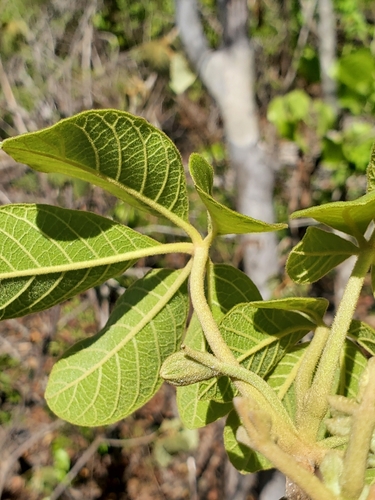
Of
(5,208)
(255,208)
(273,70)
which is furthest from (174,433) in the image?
(273,70)

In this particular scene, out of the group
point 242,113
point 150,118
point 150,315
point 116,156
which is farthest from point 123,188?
point 150,118

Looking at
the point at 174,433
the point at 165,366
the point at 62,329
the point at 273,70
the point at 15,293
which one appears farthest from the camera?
the point at 273,70

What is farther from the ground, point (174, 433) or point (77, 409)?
point (77, 409)

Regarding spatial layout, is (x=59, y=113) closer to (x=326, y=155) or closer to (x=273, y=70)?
(x=326, y=155)

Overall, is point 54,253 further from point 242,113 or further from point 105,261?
point 242,113

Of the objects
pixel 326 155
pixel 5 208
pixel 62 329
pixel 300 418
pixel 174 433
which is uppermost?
pixel 5 208

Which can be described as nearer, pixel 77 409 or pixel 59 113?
pixel 77 409

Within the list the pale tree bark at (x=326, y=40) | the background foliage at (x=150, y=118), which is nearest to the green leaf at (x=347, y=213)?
the background foliage at (x=150, y=118)
